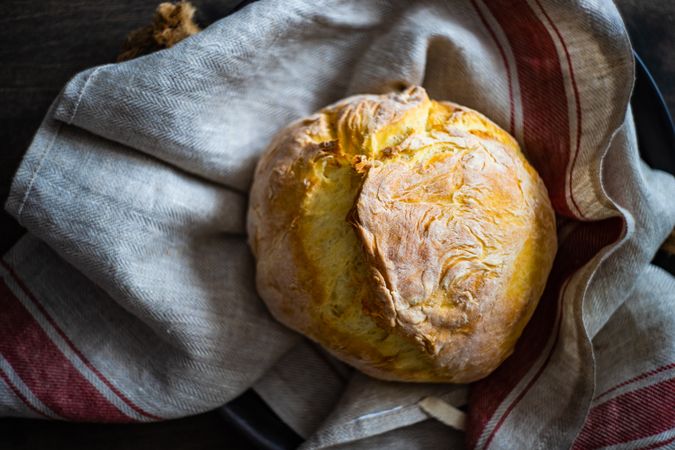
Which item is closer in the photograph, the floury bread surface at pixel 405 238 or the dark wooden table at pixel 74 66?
the floury bread surface at pixel 405 238

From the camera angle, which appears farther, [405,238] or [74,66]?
[74,66]

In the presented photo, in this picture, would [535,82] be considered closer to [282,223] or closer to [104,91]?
[282,223]

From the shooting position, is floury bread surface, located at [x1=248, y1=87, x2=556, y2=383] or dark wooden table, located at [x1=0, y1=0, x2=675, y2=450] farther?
dark wooden table, located at [x1=0, y1=0, x2=675, y2=450]

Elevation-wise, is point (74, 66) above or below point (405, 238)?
above

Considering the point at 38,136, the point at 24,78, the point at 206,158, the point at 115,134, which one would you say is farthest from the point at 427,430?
the point at 24,78
